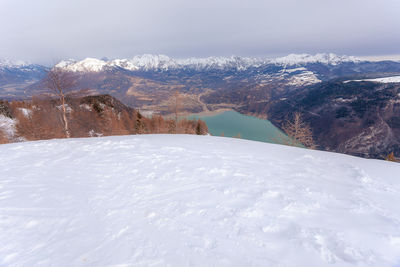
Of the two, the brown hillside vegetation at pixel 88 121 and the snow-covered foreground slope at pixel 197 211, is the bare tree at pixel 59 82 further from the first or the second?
the brown hillside vegetation at pixel 88 121

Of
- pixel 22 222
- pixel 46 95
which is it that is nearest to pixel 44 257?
pixel 22 222

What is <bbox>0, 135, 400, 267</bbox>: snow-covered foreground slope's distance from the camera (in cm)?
243

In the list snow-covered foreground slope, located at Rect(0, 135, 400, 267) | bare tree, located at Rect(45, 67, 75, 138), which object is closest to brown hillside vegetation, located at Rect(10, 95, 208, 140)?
bare tree, located at Rect(45, 67, 75, 138)

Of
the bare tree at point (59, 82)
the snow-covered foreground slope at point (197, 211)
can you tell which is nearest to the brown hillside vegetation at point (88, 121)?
the bare tree at point (59, 82)

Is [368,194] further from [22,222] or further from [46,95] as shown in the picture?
[46,95]

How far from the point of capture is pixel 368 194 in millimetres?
3842

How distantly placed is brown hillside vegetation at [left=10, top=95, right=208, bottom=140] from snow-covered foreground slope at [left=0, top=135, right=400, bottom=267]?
1866 centimetres

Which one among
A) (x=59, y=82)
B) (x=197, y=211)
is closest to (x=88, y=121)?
(x=59, y=82)

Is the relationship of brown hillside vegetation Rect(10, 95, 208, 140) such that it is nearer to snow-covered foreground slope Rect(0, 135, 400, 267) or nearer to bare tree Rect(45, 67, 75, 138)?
bare tree Rect(45, 67, 75, 138)

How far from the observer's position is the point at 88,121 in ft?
140

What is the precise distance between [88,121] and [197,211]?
48109mm

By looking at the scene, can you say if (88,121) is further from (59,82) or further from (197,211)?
(197,211)

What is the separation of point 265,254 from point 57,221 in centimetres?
349

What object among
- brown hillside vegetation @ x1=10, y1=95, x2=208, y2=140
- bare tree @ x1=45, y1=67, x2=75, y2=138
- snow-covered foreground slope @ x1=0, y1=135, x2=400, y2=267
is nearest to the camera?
snow-covered foreground slope @ x1=0, y1=135, x2=400, y2=267
